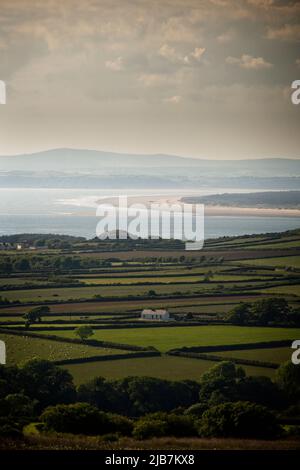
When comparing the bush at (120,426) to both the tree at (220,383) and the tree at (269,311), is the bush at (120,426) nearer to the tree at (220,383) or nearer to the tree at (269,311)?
the tree at (220,383)

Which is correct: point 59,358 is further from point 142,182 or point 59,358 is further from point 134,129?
point 142,182

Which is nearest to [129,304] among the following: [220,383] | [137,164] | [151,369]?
[151,369]

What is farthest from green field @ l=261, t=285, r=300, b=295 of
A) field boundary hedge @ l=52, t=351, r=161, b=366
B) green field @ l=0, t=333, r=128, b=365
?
green field @ l=0, t=333, r=128, b=365

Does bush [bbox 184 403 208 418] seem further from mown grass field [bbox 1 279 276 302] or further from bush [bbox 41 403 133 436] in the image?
mown grass field [bbox 1 279 276 302]

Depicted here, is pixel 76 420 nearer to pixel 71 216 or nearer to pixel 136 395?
pixel 136 395
